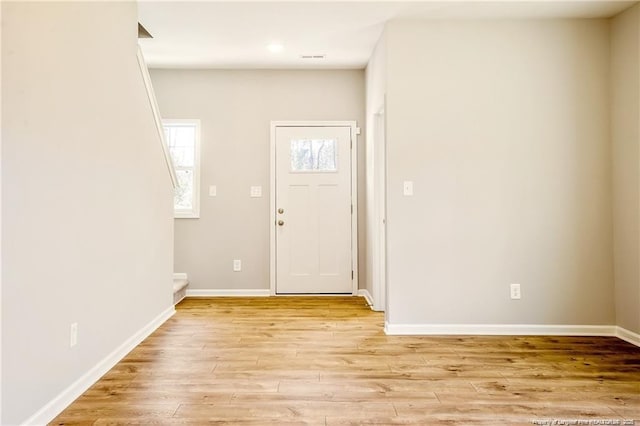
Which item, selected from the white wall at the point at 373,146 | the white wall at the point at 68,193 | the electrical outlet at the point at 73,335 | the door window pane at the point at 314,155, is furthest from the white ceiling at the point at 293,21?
the electrical outlet at the point at 73,335

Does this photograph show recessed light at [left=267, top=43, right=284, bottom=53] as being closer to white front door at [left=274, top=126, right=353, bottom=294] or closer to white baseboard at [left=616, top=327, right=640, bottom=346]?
white front door at [left=274, top=126, right=353, bottom=294]

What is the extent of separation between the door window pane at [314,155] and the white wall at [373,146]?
0.41 m

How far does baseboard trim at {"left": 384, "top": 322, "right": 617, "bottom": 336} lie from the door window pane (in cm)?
202

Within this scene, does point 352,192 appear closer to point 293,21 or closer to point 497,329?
point 293,21

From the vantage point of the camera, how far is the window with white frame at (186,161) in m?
4.36

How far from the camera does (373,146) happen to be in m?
3.81

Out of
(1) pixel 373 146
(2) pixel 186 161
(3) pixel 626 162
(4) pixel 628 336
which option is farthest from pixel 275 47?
(4) pixel 628 336

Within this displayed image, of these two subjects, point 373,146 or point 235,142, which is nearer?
point 373,146

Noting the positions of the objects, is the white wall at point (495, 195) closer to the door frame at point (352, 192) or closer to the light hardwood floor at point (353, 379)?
the light hardwood floor at point (353, 379)

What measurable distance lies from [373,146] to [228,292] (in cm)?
222

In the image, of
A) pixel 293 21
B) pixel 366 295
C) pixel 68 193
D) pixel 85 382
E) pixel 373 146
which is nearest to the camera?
pixel 68 193

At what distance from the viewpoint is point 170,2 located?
2861mm

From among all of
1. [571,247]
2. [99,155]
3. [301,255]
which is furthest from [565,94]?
[99,155]

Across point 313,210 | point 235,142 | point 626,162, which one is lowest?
point 313,210
